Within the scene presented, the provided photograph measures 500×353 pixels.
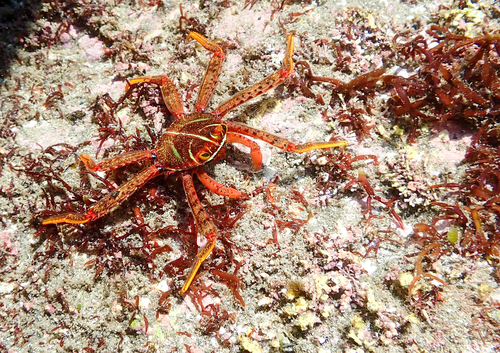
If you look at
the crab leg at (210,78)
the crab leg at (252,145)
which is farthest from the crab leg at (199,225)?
the crab leg at (210,78)

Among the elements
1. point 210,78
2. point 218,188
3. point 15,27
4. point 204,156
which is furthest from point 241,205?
point 15,27

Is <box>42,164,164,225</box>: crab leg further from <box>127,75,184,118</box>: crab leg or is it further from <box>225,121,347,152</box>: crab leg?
<box>225,121,347,152</box>: crab leg

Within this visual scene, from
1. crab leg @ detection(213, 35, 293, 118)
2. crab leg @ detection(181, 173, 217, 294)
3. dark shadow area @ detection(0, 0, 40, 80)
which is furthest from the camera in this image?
dark shadow area @ detection(0, 0, 40, 80)

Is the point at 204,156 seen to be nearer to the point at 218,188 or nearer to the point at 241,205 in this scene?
the point at 218,188

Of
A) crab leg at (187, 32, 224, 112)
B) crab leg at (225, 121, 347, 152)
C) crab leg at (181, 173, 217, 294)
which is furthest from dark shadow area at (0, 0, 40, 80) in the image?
crab leg at (225, 121, 347, 152)

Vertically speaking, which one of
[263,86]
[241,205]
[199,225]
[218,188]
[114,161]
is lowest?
[241,205]

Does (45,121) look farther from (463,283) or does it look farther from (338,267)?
(463,283)

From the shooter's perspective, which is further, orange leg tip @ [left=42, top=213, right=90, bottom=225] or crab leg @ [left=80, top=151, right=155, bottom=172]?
crab leg @ [left=80, top=151, right=155, bottom=172]
